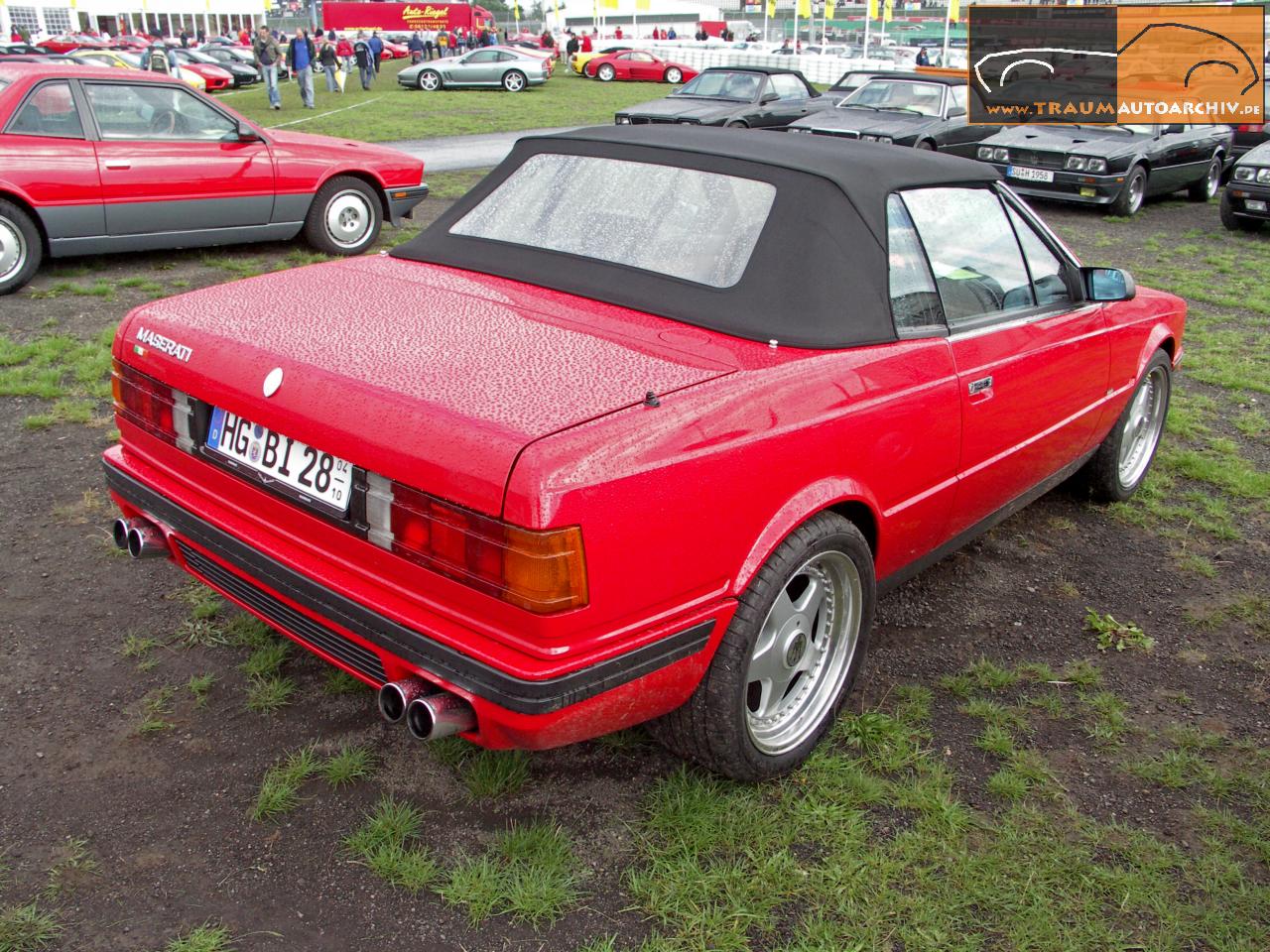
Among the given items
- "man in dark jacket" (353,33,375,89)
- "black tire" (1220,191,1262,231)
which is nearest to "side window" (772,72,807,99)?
"black tire" (1220,191,1262,231)

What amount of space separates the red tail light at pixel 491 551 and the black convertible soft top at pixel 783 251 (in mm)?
946

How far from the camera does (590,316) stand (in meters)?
2.84

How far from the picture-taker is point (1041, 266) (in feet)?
12.0

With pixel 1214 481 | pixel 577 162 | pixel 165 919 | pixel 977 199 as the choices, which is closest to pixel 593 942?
pixel 165 919

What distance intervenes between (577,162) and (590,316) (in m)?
0.84

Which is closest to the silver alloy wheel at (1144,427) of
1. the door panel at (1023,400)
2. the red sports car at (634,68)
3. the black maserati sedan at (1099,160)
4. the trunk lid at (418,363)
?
the door panel at (1023,400)

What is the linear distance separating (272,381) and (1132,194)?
39.3ft

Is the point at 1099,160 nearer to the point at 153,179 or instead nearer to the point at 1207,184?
the point at 1207,184

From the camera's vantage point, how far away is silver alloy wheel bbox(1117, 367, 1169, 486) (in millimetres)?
4707

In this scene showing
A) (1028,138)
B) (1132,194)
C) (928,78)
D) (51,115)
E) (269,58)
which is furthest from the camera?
(269,58)

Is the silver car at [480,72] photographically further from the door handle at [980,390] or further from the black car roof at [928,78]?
the door handle at [980,390]

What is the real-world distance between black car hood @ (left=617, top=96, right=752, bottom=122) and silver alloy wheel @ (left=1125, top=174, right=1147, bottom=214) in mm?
6117

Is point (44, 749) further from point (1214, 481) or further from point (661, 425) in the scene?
point (1214, 481)

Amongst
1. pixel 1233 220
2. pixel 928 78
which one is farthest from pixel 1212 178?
pixel 928 78
